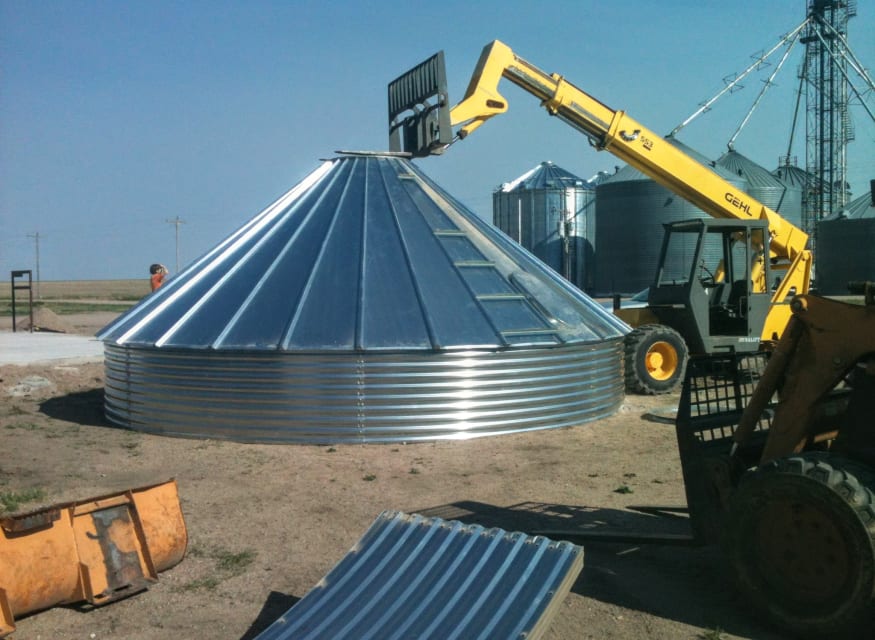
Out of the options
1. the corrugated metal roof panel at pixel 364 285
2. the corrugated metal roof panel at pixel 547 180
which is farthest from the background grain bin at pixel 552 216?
the corrugated metal roof panel at pixel 364 285

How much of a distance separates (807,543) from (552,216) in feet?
119

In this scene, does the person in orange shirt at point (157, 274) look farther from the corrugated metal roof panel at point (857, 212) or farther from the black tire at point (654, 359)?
the corrugated metal roof panel at point (857, 212)

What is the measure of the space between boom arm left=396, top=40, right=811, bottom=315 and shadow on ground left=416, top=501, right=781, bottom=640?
799cm

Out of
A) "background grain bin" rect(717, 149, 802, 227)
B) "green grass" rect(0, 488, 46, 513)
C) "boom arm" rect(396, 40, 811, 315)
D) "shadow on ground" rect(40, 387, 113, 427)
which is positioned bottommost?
"green grass" rect(0, 488, 46, 513)

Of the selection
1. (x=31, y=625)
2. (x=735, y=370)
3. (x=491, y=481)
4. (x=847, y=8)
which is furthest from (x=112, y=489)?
(x=847, y=8)

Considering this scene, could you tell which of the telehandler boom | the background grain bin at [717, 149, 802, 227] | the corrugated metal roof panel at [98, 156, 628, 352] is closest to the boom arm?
the telehandler boom

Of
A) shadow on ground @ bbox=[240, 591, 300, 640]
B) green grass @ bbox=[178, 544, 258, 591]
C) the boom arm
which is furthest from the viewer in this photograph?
the boom arm

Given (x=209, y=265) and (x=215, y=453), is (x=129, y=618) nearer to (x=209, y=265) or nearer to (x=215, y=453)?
(x=215, y=453)

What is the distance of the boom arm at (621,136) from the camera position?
1416cm

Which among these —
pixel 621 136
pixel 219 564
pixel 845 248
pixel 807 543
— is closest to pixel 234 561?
pixel 219 564

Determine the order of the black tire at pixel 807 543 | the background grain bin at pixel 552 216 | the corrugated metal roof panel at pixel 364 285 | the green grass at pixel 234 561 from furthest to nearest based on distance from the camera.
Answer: the background grain bin at pixel 552 216, the corrugated metal roof panel at pixel 364 285, the green grass at pixel 234 561, the black tire at pixel 807 543

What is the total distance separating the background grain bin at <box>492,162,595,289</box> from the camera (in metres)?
40.1

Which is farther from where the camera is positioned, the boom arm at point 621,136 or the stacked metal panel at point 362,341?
the boom arm at point 621,136

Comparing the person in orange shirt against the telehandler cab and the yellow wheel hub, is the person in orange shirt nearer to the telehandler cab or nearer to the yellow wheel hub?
the yellow wheel hub
